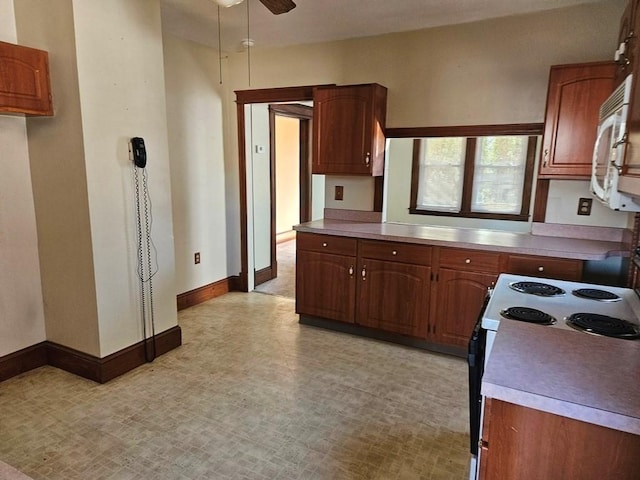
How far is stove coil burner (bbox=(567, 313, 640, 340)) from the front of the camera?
1450 mm

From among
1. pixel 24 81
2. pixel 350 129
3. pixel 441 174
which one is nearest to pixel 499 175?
pixel 441 174

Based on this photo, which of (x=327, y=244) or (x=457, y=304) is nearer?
(x=457, y=304)

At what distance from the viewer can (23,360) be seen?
2791mm

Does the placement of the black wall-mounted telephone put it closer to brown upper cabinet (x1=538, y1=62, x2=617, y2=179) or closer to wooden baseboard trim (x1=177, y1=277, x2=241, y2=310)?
wooden baseboard trim (x1=177, y1=277, x2=241, y2=310)

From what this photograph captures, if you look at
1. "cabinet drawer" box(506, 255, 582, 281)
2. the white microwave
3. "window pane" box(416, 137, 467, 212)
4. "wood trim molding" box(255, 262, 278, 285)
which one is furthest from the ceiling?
"wood trim molding" box(255, 262, 278, 285)

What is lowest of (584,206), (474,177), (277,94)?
(584,206)

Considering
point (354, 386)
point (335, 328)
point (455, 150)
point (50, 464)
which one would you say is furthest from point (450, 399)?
point (455, 150)

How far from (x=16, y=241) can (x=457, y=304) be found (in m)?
3.06

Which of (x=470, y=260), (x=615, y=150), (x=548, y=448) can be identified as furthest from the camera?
(x=470, y=260)

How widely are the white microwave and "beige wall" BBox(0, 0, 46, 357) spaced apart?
129 inches

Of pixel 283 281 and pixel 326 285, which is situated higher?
pixel 326 285

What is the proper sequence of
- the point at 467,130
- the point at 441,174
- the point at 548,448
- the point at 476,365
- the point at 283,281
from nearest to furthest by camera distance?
the point at 548,448 → the point at 476,365 → the point at 467,130 → the point at 283,281 → the point at 441,174

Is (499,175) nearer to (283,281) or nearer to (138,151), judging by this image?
(283,281)

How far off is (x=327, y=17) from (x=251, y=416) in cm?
282
